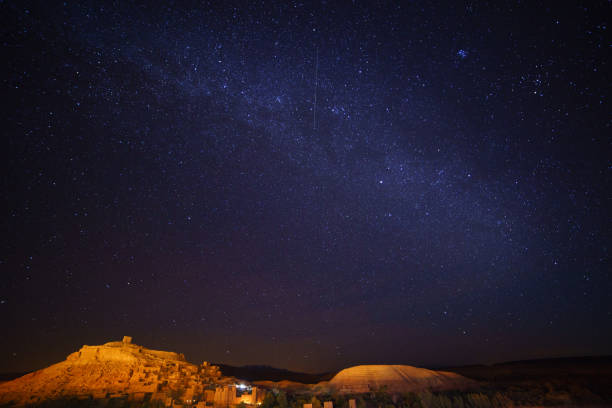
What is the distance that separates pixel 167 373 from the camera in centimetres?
3903

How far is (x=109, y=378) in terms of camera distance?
35.2m

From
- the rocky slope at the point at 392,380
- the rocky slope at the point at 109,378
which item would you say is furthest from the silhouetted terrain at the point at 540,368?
the rocky slope at the point at 109,378

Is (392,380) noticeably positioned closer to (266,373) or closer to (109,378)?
(109,378)

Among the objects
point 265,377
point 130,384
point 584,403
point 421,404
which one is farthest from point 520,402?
point 265,377

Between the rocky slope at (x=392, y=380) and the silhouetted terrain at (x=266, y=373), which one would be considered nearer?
the rocky slope at (x=392, y=380)

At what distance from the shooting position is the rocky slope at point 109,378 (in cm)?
3306

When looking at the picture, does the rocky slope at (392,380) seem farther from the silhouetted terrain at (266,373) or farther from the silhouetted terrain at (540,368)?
the silhouetted terrain at (266,373)

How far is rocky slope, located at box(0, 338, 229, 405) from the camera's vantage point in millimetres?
33062

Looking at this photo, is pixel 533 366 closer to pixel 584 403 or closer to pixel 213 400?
pixel 584 403

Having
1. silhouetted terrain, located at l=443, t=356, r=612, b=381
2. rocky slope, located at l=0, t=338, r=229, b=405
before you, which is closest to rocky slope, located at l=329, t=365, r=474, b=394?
rocky slope, located at l=0, t=338, r=229, b=405

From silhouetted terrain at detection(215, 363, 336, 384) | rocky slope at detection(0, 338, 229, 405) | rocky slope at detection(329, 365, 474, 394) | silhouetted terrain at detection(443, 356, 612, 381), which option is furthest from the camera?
silhouetted terrain at detection(215, 363, 336, 384)

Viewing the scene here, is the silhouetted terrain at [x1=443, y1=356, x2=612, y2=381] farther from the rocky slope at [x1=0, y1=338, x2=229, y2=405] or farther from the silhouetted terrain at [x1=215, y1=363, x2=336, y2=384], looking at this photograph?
the rocky slope at [x1=0, y1=338, x2=229, y2=405]

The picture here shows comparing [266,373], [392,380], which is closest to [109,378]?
[392,380]

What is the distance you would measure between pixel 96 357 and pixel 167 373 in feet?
24.6
